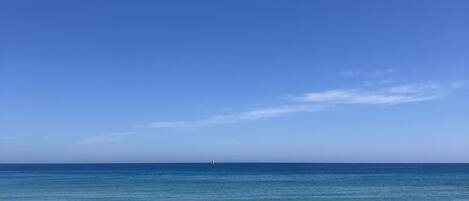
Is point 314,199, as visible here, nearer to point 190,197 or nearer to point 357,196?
point 357,196

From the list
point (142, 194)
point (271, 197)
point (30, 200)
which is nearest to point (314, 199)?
point (271, 197)

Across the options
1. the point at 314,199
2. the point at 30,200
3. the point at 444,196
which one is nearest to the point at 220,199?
the point at 314,199

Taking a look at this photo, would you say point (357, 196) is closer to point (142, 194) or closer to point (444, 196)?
point (444, 196)

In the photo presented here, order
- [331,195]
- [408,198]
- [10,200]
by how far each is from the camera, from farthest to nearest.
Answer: [331,195] → [408,198] → [10,200]

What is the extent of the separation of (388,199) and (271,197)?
774 centimetres

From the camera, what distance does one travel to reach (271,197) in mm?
34219

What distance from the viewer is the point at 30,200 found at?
32.2m

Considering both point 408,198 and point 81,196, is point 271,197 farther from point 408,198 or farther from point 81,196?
point 81,196

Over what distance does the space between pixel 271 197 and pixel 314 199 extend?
9.83ft

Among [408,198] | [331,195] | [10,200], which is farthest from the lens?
[331,195]

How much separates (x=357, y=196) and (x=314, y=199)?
4.04 metres

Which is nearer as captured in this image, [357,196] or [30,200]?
[30,200]

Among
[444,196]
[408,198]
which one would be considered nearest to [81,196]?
[408,198]

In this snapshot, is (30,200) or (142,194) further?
(142,194)
